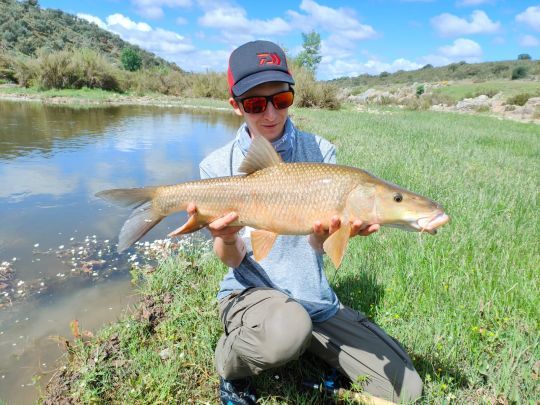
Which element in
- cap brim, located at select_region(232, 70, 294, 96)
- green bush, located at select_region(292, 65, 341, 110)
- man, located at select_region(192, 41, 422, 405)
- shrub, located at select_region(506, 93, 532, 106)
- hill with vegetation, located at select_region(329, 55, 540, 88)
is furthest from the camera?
hill with vegetation, located at select_region(329, 55, 540, 88)

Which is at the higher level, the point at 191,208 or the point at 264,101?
the point at 264,101

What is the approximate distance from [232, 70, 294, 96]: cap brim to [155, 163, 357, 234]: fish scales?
0.54 meters

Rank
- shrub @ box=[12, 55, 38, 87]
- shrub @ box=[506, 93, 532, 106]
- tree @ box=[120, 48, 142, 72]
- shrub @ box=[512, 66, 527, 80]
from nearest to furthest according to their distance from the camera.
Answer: shrub @ box=[506, 93, 532, 106] → shrub @ box=[12, 55, 38, 87] → shrub @ box=[512, 66, 527, 80] → tree @ box=[120, 48, 142, 72]

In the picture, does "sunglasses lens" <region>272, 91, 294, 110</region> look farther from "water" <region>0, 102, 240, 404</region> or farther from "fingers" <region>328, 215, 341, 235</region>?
"water" <region>0, 102, 240, 404</region>

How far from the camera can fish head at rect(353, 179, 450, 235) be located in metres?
1.78

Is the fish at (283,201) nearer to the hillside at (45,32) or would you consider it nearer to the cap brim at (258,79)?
the cap brim at (258,79)

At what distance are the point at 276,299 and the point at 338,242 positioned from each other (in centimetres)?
54

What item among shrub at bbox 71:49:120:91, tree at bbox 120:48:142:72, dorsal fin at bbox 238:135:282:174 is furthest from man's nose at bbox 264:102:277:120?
tree at bbox 120:48:142:72

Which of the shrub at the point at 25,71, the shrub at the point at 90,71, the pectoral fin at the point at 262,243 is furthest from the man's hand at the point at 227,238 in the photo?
the shrub at the point at 25,71

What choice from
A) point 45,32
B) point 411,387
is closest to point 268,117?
point 411,387

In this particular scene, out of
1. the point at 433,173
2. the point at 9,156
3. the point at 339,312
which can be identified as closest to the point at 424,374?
the point at 339,312

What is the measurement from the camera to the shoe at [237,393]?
7.22ft

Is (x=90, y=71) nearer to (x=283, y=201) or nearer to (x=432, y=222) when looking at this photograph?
(x=283, y=201)

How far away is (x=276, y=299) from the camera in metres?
2.22
